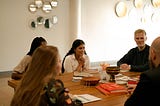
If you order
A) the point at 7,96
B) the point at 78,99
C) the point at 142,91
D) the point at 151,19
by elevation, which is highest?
the point at 151,19

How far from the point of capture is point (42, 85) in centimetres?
167

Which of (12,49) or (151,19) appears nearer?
(12,49)

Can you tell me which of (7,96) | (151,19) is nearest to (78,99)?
(7,96)

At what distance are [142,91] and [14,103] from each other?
2.72 feet

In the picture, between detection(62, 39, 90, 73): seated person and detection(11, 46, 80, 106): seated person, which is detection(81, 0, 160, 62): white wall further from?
detection(11, 46, 80, 106): seated person

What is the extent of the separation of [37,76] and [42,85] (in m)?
0.07

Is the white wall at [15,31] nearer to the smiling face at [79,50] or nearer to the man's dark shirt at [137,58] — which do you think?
the smiling face at [79,50]

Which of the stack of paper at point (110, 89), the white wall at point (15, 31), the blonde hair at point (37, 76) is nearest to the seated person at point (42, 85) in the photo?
the blonde hair at point (37, 76)

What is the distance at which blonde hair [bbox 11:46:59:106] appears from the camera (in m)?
1.66

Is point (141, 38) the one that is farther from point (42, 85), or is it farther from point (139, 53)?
point (42, 85)

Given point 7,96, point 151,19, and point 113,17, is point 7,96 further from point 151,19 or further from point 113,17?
point 151,19

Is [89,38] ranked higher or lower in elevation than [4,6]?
lower

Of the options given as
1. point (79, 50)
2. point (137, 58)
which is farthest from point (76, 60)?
point (137, 58)

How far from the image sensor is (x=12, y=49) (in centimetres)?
582
